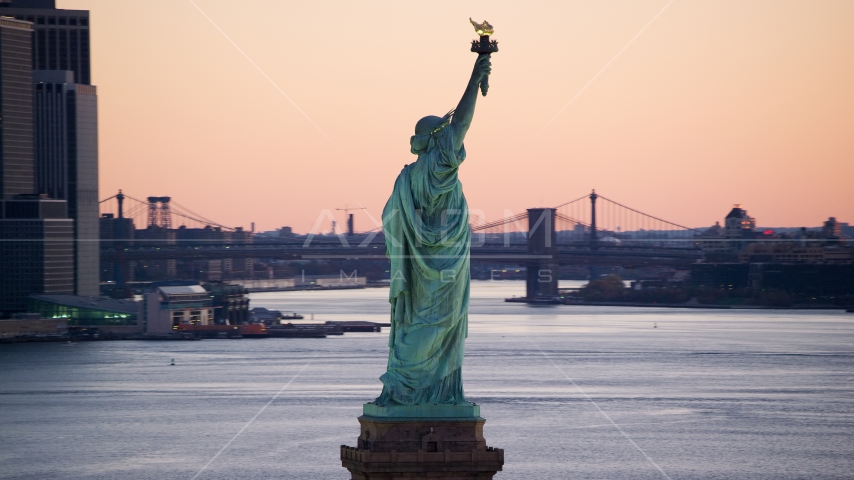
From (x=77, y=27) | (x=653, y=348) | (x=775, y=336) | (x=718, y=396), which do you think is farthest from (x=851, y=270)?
(x=77, y=27)

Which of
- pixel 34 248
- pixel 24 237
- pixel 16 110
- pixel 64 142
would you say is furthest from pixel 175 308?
Answer: pixel 64 142

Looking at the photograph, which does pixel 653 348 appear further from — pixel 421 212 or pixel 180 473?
pixel 421 212

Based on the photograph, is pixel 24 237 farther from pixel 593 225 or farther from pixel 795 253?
pixel 795 253

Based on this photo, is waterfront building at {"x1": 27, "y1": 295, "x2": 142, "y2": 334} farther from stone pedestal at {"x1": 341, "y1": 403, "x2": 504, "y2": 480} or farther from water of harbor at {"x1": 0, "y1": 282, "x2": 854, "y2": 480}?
stone pedestal at {"x1": 341, "y1": 403, "x2": 504, "y2": 480}

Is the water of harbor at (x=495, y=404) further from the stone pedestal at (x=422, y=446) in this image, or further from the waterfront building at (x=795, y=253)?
the waterfront building at (x=795, y=253)

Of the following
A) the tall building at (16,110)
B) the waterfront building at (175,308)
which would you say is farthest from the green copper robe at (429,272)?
the tall building at (16,110)

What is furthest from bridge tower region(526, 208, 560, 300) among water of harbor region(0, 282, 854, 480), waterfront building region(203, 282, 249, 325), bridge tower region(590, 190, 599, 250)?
water of harbor region(0, 282, 854, 480)
